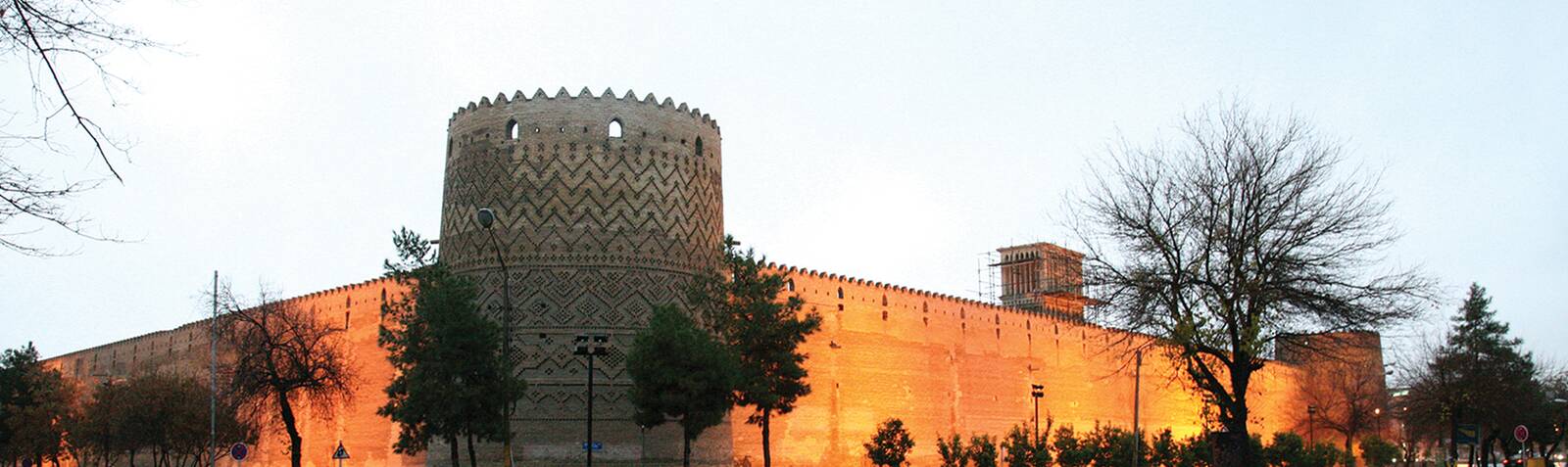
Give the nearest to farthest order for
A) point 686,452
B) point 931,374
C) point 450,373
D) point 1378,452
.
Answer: point 450,373 → point 686,452 → point 931,374 → point 1378,452

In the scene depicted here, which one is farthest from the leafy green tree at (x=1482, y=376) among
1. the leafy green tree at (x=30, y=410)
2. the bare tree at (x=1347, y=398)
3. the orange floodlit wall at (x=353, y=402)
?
the leafy green tree at (x=30, y=410)

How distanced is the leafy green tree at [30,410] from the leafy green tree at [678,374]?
2003 centimetres

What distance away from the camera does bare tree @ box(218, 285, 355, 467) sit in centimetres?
2441

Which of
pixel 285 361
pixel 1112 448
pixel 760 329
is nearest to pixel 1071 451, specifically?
pixel 1112 448

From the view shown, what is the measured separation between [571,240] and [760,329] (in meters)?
3.88

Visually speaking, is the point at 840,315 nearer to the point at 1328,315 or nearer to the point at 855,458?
the point at 855,458

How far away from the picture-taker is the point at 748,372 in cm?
2397

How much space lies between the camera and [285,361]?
25.9 metres

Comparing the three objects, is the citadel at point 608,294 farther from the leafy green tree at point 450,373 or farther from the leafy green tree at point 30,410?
the leafy green tree at point 30,410

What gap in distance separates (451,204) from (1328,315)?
53.8ft

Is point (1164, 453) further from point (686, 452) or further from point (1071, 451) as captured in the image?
point (686, 452)

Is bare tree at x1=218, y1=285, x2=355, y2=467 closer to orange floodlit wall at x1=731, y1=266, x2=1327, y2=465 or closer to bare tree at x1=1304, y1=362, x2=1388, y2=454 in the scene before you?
orange floodlit wall at x1=731, y1=266, x2=1327, y2=465

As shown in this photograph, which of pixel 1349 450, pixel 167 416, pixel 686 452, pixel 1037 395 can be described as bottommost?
pixel 1349 450

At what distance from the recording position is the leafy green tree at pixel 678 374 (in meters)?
21.8
